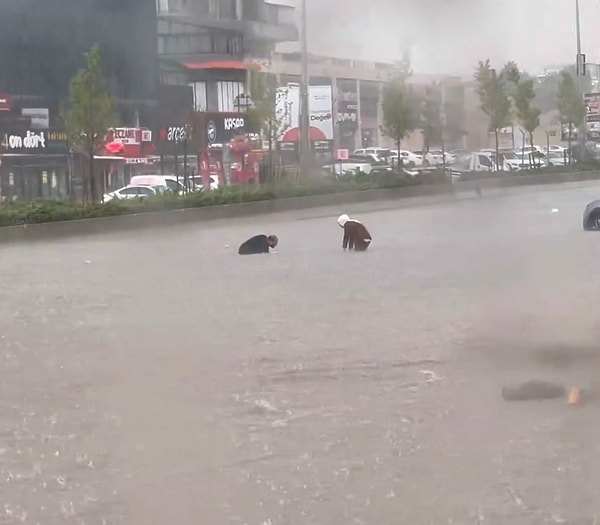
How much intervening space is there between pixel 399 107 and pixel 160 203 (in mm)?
15721

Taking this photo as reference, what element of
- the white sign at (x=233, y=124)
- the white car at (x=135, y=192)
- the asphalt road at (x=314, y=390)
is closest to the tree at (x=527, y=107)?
the asphalt road at (x=314, y=390)

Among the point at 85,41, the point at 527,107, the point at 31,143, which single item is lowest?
the point at 527,107

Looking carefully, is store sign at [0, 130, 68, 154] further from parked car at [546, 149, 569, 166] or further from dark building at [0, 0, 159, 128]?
parked car at [546, 149, 569, 166]

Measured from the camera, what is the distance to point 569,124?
6.07 metres

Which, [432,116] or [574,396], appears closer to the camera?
[432,116]

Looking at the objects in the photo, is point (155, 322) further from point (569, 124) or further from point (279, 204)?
point (279, 204)

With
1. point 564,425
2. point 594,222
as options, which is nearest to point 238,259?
point 594,222

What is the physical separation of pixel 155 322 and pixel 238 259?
191 inches

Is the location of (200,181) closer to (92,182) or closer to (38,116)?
(92,182)

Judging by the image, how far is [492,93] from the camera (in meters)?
4.28

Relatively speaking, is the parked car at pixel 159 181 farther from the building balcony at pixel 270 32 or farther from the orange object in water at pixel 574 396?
the building balcony at pixel 270 32

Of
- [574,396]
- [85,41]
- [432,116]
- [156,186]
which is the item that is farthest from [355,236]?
[156,186]

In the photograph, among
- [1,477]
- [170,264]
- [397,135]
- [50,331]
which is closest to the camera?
[1,477]

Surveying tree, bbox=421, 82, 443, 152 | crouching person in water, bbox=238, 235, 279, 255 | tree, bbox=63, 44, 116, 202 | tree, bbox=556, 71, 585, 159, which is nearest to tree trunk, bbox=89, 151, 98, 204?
tree, bbox=63, 44, 116, 202
